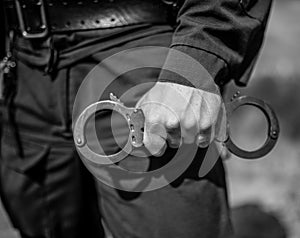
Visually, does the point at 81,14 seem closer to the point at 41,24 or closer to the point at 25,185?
the point at 41,24

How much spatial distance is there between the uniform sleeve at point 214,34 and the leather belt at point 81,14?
0.11 metres

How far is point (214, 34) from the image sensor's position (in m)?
1.39

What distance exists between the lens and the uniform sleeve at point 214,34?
138cm

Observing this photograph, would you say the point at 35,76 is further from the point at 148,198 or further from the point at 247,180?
the point at 247,180

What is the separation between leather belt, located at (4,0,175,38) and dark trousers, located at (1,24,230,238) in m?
0.04

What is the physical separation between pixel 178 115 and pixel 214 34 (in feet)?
0.62

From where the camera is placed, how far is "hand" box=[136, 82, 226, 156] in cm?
132

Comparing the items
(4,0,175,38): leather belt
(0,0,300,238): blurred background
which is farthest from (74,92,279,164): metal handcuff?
(0,0,300,238): blurred background

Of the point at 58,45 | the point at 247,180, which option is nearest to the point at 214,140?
the point at 58,45

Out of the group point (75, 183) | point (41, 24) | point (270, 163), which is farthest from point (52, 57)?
point (270, 163)

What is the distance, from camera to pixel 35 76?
5.43ft

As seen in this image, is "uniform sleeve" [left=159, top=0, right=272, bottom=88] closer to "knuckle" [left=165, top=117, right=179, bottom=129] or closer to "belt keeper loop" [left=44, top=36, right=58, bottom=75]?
"knuckle" [left=165, top=117, right=179, bottom=129]

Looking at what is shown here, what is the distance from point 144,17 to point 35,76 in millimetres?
312

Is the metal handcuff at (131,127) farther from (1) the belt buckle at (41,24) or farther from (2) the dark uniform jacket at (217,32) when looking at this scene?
(1) the belt buckle at (41,24)
